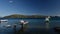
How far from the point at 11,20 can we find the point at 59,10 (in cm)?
86

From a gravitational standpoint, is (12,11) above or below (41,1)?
below

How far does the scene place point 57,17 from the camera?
7.65ft

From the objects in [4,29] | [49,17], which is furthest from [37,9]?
[4,29]

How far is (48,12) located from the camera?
2375 millimetres

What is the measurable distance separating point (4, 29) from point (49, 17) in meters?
0.82

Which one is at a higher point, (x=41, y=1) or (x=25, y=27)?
(x=41, y=1)

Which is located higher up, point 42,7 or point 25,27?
point 42,7

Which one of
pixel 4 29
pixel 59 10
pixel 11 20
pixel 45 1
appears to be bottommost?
pixel 4 29

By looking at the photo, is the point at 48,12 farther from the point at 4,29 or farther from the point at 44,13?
the point at 4,29

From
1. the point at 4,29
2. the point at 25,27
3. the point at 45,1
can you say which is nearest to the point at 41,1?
the point at 45,1

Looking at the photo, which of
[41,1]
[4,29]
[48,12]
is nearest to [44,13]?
[48,12]

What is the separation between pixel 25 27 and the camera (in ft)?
7.84

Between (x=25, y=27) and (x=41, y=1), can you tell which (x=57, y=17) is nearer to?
(x=41, y=1)

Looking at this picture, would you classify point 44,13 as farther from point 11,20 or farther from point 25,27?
point 11,20
